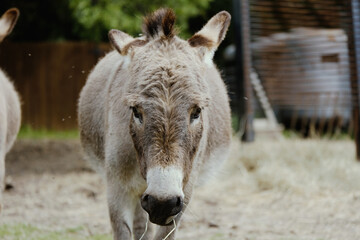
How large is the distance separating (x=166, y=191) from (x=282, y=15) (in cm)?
822

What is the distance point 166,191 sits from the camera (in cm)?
297

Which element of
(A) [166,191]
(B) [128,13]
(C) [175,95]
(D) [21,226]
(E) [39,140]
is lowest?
(E) [39,140]

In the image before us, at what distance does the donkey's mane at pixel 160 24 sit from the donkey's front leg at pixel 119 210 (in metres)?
1.10

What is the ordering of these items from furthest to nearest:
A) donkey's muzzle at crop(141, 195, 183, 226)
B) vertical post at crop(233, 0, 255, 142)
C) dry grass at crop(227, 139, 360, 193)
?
vertical post at crop(233, 0, 255, 142), dry grass at crop(227, 139, 360, 193), donkey's muzzle at crop(141, 195, 183, 226)

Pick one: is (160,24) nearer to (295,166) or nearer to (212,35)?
(212,35)

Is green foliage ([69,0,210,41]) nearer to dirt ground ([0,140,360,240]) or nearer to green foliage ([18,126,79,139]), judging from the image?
green foliage ([18,126,79,139])

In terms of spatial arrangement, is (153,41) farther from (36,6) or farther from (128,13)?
(36,6)

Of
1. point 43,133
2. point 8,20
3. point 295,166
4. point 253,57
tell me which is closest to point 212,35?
point 8,20

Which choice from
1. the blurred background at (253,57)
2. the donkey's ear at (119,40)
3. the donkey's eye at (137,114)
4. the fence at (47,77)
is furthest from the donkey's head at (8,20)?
the fence at (47,77)

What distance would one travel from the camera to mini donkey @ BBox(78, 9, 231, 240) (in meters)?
3.14

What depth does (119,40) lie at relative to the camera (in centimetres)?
393

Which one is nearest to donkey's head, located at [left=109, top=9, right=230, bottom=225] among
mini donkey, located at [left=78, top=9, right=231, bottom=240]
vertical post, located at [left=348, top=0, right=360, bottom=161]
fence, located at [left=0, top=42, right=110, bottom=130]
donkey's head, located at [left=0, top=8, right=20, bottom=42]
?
mini donkey, located at [left=78, top=9, right=231, bottom=240]

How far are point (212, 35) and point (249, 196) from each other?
13.1 feet

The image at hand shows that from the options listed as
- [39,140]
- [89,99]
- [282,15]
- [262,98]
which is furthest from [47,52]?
[89,99]
